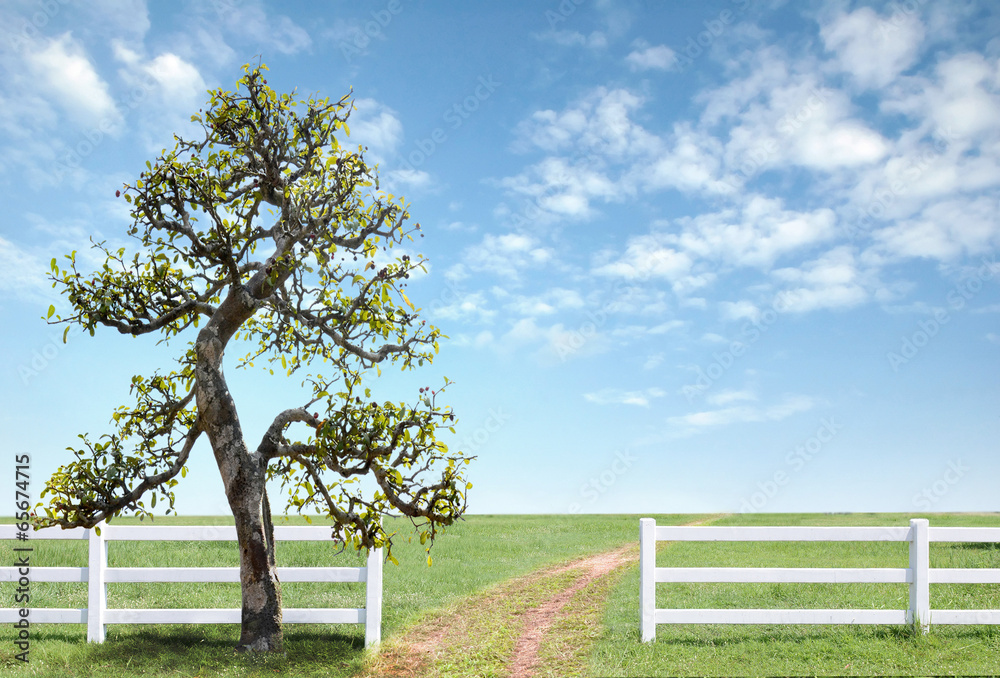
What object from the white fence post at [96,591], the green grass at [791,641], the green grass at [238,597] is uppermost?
the white fence post at [96,591]

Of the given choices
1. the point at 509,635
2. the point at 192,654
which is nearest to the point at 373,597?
the point at 509,635

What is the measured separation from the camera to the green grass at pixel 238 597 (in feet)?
28.2

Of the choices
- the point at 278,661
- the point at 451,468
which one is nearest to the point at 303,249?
the point at 451,468

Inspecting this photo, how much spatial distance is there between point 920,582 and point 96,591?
452 inches

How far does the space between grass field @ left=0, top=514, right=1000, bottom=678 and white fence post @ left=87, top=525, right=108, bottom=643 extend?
0.21m

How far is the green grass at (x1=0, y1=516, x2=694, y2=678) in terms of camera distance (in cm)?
860

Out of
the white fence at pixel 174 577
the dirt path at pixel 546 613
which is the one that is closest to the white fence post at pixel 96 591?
the white fence at pixel 174 577

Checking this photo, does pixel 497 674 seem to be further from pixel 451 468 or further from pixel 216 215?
pixel 216 215

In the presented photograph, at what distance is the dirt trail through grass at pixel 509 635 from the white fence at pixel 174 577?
700mm

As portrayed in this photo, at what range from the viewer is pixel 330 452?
8.24m

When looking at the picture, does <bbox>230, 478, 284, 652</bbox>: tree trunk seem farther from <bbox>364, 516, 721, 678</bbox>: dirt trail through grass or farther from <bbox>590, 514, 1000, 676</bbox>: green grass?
<bbox>590, 514, 1000, 676</bbox>: green grass

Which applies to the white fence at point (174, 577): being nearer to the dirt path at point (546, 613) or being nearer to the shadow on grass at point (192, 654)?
the shadow on grass at point (192, 654)

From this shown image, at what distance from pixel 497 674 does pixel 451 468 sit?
269 cm

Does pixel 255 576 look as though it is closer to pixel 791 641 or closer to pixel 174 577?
pixel 174 577
